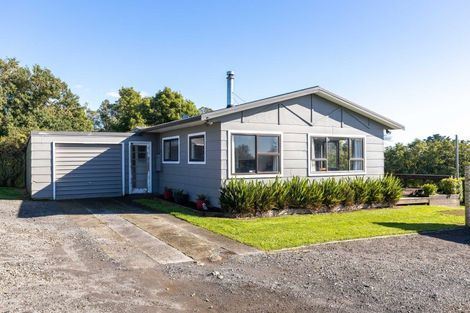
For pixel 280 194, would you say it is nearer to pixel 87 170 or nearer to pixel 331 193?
pixel 331 193

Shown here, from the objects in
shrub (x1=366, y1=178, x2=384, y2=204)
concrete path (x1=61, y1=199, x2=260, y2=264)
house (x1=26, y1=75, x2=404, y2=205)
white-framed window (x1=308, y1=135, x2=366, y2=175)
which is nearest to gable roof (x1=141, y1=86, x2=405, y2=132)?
house (x1=26, y1=75, x2=404, y2=205)

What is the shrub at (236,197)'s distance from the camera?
32.6ft

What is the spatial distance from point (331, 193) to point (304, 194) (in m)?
1.10

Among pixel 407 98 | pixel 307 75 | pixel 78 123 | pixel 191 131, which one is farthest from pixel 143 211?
pixel 78 123

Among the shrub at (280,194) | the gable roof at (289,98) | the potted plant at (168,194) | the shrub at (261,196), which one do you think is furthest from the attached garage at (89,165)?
the shrub at (280,194)

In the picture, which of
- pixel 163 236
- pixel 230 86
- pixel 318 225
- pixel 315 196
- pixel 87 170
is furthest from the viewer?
pixel 87 170

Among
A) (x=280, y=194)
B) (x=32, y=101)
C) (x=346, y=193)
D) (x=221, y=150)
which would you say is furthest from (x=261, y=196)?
(x=32, y=101)

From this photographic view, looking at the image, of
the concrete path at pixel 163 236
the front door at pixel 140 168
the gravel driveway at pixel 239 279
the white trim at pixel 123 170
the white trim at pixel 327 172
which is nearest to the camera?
the gravel driveway at pixel 239 279

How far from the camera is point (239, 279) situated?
16.6 ft

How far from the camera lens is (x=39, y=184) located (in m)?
13.5

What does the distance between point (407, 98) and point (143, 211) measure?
1415 cm

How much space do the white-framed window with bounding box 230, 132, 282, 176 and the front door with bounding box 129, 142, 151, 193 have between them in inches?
232

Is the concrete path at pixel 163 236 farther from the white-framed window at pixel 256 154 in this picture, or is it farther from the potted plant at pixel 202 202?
the white-framed window at pixel 256 154

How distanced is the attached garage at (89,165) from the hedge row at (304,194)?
623 cm
